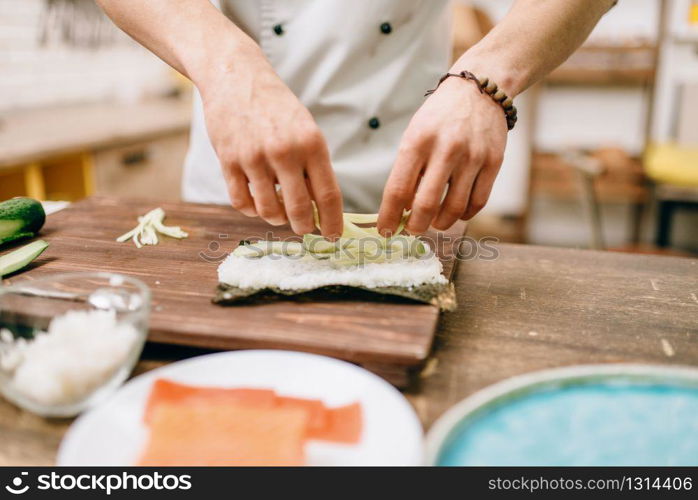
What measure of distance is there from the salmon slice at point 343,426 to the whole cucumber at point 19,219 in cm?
86

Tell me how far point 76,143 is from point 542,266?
7.48 ft

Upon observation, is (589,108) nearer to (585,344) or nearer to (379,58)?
(379,58)

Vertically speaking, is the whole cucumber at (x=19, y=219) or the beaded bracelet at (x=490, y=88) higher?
the beaded bracelet at (x=490, y=88)

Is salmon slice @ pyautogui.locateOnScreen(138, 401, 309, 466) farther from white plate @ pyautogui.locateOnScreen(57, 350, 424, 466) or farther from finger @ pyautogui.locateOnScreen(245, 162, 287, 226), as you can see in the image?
finger @ pyautogui.locateOnScreen(245, 162, 287, 226)

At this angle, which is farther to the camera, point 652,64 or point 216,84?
point 652,64

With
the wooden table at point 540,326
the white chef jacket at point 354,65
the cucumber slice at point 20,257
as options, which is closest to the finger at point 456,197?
the wooden table at point 540,326

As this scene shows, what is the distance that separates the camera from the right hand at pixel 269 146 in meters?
0.91

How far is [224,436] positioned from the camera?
23.6 inches

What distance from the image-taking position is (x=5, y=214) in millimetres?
1184

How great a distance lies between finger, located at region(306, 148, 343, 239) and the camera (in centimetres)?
92

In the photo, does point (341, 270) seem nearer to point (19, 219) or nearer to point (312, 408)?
point (312, 408)

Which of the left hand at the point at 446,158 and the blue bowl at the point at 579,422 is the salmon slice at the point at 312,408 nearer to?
the blue bowl at the point at 579,422

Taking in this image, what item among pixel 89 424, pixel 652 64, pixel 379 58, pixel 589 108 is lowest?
pixel 589 108
